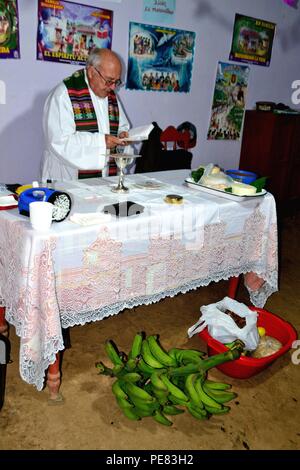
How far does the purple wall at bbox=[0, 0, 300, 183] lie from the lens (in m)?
3.22

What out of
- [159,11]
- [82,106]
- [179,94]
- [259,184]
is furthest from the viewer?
[179,94]

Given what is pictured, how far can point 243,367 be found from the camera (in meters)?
2.23

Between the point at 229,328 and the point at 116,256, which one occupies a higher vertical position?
the point at 116,256

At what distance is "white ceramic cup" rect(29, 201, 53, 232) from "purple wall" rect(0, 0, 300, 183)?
1.76 meters

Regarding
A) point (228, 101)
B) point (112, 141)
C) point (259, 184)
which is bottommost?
point (259, 184)

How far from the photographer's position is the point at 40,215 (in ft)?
5.74

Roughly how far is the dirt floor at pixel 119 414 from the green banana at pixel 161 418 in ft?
0.14

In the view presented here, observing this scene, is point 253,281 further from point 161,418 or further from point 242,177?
point 161,418

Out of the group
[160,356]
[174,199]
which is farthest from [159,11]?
[160,356]

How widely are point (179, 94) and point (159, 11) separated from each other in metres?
0.77

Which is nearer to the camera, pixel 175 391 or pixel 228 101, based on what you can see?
pixel 175 391

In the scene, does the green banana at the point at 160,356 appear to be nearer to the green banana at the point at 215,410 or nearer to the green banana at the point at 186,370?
the green banana at the point at 186,370

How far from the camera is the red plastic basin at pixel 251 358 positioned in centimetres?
221
